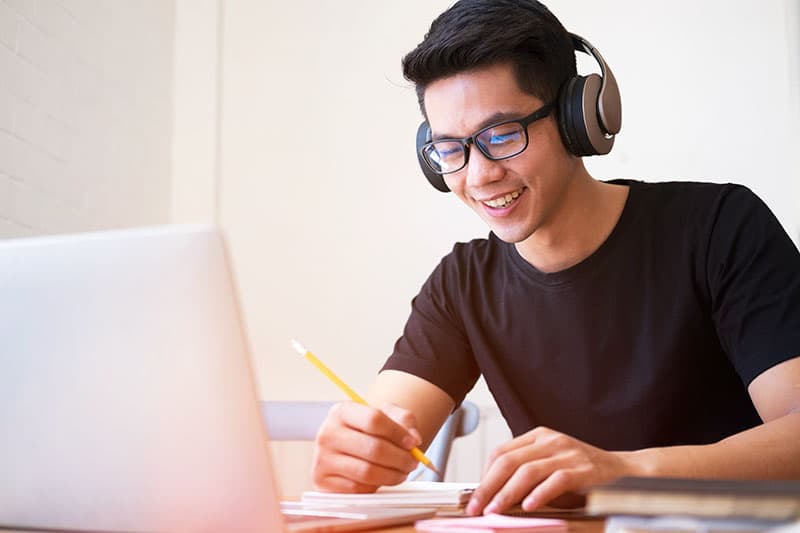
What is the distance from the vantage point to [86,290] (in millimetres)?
708

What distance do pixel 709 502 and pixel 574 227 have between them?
1150 mm

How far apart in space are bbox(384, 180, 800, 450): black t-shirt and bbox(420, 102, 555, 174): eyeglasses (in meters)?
0.24

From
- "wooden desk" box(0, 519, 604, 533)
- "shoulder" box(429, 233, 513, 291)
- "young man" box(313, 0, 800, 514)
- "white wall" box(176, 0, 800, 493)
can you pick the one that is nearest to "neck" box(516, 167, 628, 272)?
"young man" box(313, 0, 800, 514)

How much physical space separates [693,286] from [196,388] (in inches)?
40.8

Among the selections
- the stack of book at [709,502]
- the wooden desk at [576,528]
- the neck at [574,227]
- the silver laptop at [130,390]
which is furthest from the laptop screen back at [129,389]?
the neck at [574,227]

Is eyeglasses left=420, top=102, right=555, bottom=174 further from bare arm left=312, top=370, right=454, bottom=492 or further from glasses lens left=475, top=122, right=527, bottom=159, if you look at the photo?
bare arm left=312, top=370, right=454, bottom=492

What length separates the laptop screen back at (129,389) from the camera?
25.7 inches

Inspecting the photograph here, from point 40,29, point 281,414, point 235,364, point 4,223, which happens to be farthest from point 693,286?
point 40,29

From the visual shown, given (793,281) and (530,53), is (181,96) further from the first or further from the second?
(793,281)

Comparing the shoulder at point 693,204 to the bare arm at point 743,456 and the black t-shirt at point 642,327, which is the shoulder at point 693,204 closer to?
the black t-shirt at point 642,327

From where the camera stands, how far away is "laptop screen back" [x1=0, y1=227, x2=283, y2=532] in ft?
2.14

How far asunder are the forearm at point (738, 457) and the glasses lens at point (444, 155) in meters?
0.64

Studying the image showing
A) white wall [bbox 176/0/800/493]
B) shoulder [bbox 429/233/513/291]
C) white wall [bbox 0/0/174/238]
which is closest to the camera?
shoulder [bbox 429/233/513/291]

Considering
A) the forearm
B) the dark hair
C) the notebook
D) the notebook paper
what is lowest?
the notebook
